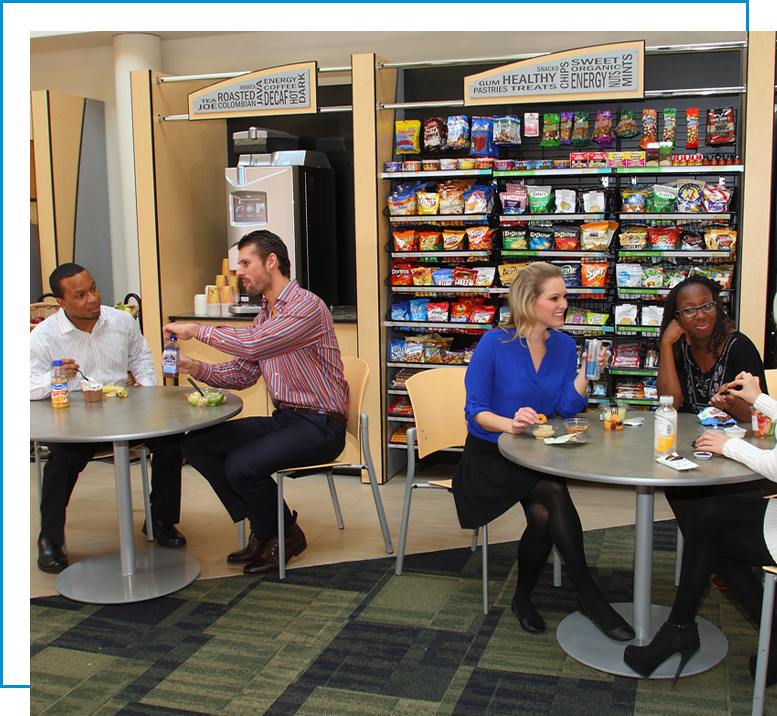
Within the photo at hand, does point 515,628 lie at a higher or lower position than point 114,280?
lower

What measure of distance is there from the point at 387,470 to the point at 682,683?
2.63m

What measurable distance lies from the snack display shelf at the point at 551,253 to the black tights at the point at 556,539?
200cm

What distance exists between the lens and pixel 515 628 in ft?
9.52

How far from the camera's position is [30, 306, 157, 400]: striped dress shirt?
3.55 metres

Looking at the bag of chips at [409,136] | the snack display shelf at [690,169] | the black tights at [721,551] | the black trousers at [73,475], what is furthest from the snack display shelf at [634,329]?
the black trousers at [73,475]

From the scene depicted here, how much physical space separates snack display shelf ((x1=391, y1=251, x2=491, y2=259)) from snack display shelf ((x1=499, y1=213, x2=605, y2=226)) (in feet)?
0.75

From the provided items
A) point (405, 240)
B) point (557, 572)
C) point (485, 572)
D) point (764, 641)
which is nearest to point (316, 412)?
point (485, 572)

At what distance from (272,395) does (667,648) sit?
1988 mm

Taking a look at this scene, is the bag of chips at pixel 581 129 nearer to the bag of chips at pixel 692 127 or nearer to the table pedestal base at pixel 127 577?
the bag of chips at pixel 692 127


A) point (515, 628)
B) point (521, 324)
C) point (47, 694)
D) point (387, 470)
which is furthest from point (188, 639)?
point (387, 470)

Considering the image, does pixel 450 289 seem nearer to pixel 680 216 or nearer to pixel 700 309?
pixel 680 216

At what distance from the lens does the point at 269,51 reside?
19.8ft

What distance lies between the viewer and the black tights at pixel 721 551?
245 centimetres

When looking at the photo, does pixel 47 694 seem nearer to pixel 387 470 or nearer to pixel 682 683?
pixel 682 683
